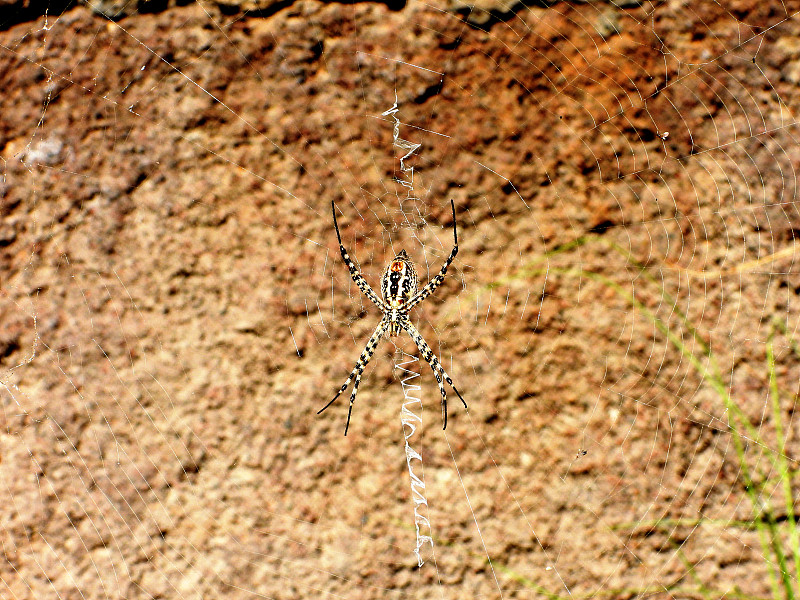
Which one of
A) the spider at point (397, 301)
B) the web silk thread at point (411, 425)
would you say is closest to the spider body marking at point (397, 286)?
the spider at point (397, 301)

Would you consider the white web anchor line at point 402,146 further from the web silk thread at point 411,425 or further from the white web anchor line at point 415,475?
the white web anchor line at point 415,475

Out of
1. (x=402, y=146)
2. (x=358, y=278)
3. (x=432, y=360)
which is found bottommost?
(x=432, y=360)

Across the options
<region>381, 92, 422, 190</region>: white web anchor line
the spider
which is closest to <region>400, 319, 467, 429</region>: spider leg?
the spider

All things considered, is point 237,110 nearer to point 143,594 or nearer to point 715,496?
point 143,594

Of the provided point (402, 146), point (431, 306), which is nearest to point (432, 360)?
point (431, 306)

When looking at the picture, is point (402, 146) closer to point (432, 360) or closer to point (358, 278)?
point (358, 278)

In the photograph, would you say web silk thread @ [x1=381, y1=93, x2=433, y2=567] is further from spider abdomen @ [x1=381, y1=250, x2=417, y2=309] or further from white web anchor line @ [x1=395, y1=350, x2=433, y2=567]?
spider abdomen @ [x1=381, y1=250, x2=417, y2=309]

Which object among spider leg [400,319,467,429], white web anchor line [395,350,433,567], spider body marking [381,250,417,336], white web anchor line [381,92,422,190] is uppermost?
white web anchor line [381,92,422,190]

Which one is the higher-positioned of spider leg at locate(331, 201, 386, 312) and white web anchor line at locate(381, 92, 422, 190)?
white web anchor line at locate(381, 92, 422, 190)
